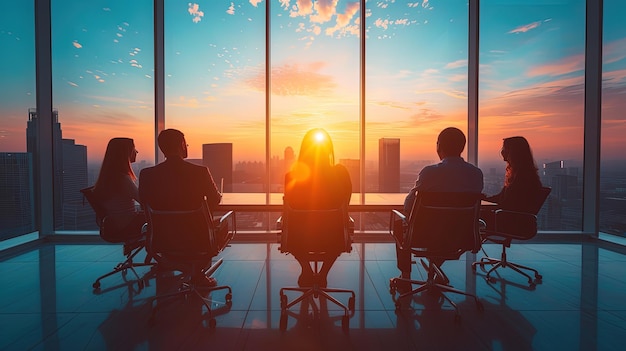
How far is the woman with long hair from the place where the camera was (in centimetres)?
308

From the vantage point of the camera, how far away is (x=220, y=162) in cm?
431

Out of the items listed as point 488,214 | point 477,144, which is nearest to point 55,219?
point 488,214

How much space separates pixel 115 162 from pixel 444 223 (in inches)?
124

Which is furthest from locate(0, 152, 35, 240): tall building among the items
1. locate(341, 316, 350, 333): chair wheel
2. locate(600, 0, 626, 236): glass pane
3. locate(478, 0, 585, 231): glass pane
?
locate(600, 0, 626, 236): glass pane

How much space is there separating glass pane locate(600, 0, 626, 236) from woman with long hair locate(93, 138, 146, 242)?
21.2 feet

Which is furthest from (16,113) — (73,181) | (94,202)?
(94,202)

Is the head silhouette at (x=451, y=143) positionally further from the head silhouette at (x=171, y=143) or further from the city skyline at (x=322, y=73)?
the head silhouette at (x=171, y=143)

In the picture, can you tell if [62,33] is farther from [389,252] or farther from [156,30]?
[389,252]

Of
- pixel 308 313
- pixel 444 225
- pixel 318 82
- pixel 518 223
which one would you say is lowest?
pixel 308 313

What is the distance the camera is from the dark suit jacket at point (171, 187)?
7.63 feet

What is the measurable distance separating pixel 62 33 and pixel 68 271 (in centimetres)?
356

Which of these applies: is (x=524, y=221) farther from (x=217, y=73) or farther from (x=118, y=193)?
(x=217, y=73)

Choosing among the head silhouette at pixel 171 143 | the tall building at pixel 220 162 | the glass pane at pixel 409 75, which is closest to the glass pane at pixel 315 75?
the glass pane at pixel 409 75

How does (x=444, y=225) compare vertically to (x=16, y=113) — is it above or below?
below
